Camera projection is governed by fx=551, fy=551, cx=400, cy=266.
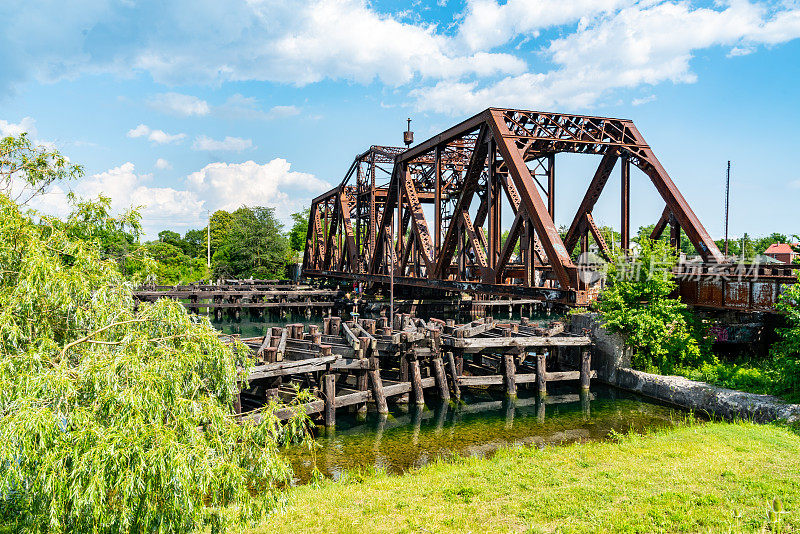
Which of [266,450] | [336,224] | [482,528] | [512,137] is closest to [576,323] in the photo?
[512,137]

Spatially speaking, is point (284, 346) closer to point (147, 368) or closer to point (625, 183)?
point (147, 368)

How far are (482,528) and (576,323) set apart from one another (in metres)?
14.5

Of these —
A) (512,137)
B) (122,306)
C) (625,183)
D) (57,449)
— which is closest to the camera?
(57,449)

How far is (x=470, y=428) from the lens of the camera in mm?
14422

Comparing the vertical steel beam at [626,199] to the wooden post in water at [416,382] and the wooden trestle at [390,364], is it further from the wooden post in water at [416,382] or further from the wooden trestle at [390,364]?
the wooden post in water at [416,382]

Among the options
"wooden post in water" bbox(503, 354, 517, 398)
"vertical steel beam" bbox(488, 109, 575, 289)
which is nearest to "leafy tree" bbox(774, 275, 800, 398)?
"vertical steel beam" bbox(488, 109, 575, 289)

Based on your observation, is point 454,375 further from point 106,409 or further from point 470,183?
point 106,409

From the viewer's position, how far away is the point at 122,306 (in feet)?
22.9

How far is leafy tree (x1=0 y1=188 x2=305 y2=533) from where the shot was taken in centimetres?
456

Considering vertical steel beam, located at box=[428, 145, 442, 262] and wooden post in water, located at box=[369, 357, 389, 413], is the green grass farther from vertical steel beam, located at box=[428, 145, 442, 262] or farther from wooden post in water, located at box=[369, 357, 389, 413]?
vertical steel beam, located at box=[428, 145, 442, 262]

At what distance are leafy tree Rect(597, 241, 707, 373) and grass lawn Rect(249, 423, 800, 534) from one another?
6251mm

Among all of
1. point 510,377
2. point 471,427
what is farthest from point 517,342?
point 471,427

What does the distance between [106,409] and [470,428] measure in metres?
10.8

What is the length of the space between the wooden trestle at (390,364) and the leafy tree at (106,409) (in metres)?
6.67
